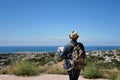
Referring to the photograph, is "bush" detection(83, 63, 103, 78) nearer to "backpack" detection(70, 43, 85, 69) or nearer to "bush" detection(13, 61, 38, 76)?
"bush" detection(13, 61, 38, 76)

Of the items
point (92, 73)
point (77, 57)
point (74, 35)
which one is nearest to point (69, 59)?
point (77, 57)

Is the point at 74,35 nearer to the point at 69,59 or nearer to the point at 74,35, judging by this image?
the point at 74,35

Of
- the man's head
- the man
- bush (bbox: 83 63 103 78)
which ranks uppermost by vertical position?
the man's head

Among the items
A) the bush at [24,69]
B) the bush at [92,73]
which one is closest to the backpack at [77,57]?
the bush at [92,73]

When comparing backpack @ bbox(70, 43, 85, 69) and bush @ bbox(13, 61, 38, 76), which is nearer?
backpack @ bbox(70, 43, 85, 69)

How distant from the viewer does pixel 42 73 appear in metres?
11.7

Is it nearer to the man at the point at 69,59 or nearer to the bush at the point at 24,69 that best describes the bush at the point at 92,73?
the bush at the point at 24,69

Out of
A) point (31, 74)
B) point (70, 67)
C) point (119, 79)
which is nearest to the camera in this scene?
point (70, 67)

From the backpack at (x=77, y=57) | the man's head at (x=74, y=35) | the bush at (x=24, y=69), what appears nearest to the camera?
the backpack at (x=77, y=57)

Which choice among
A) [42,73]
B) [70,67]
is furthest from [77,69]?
[42,73]

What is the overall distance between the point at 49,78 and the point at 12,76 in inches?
56.4

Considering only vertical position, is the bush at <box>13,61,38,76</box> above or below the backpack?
below

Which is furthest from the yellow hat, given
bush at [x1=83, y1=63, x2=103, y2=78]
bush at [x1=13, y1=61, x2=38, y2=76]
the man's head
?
bush at [x1=13, y1=61, x2=38, y2=76]

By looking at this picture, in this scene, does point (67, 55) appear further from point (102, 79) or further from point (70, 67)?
point (102, 79)
